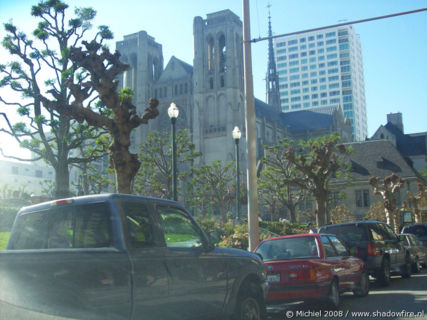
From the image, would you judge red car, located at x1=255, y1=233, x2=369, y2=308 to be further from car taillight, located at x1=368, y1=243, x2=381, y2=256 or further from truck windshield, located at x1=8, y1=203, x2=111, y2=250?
truck windshield, located at x1=8, y1=203, x2=111, y2=250

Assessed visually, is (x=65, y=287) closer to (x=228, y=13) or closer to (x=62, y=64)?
(x=62, y=64)

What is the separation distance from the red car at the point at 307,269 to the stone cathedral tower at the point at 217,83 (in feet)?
192

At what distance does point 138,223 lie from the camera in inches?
201

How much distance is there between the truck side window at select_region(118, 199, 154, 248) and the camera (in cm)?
492

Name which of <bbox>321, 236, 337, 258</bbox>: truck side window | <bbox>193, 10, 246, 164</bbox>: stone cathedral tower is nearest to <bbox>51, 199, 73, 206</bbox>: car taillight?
<bbox>321, 236, 337, 258</bbox>: truck side window

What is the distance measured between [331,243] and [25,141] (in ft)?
66.1

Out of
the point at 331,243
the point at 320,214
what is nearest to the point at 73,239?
the point at 331,243

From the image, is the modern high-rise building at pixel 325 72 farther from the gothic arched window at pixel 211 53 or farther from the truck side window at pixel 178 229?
the truck side window at pixel 178 229

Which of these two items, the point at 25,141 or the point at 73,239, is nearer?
the point at 73,239

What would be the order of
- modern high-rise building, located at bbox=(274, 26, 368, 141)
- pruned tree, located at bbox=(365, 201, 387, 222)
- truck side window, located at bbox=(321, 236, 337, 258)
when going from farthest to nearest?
modern high-rise building, located at bbox=(274, 26, 368, 141) → pruned tree, located at bbox=(365, 201, 387, 222) → truck side window, located at bbox=(321, 236, 337, 258)

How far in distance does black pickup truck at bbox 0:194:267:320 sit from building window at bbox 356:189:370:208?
154 feet

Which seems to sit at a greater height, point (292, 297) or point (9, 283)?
point (9, 283)

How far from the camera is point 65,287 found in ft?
13.4

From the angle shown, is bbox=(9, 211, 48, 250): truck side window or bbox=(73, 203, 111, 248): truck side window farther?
bbox=(9, 211, 48, 250): truck side window
